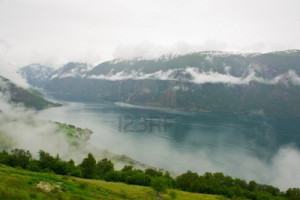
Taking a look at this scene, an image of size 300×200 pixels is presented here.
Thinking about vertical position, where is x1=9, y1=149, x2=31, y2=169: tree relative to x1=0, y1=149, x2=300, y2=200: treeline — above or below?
above

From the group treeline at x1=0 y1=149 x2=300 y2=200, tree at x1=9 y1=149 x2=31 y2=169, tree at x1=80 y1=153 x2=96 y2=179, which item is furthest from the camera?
tree at x1=80 y1=153 x2=96 y2=179

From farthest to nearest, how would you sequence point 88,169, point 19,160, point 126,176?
point 126,176 < point 88,169 < point 19,160

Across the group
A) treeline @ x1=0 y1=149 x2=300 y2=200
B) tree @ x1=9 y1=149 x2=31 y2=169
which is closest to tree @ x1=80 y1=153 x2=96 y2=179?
treeline @ x1=0 y1=149 x2=300 y2=200

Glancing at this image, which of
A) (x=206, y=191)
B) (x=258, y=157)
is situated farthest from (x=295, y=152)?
(x=206, y=191)

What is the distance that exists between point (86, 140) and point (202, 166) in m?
94.3

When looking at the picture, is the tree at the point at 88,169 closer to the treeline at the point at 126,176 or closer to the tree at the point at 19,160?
the treeline at the point at 126,176

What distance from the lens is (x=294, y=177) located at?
146875 mm

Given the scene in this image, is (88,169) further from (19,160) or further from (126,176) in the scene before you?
(19,160)

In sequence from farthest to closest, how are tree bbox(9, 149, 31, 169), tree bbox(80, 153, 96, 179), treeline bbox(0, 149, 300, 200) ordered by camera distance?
tree bbox(80, 153, 96, 179)
treeline bbox(0, 149, 300, 200)
tree bbox(9, 149, 31, 169)

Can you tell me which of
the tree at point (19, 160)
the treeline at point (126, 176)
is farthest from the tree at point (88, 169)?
the tree at point (19, 160)

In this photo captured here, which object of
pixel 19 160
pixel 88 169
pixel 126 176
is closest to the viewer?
pixel 19 160

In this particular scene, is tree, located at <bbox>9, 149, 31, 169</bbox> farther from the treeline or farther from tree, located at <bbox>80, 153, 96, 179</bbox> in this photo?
tree, located at <bbox>80, 153, 96, 179</bbox>

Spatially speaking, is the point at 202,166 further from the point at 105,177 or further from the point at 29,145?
the point at 29,145

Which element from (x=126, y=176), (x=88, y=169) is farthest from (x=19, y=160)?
(x=126, y=176)
